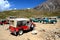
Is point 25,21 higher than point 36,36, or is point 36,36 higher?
point 25,21

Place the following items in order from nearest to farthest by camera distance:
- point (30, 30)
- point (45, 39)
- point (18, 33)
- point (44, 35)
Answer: point (45, 39) → point (44, 35) → point (18, 33) → point (30, 30)

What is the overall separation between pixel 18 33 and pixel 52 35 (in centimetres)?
580

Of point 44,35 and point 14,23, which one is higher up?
point 14,23

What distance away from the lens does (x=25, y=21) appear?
24828 millimetres

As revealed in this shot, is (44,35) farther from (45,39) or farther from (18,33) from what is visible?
(18,33)

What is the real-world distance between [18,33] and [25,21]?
8.15 ft

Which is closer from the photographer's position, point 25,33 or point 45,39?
point 45,39

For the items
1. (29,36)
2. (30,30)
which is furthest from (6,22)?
(29,36)

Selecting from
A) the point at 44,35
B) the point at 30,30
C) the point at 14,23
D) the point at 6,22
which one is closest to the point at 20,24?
the point at 14,23

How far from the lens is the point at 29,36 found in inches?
888

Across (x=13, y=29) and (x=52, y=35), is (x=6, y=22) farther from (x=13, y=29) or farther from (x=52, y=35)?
A: (x=52, y=35)

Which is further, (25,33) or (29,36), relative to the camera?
(25,33)

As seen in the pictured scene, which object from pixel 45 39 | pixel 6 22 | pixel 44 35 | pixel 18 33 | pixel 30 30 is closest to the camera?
pixel 45 39

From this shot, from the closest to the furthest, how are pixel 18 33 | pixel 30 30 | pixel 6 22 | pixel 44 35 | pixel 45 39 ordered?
pixel 45 39
pixel 44 35
pixel 18 33
pixel 30 30
pixel 6 22
